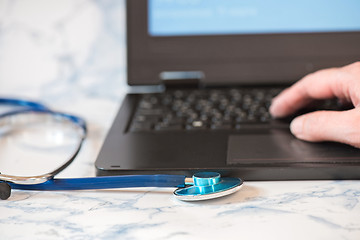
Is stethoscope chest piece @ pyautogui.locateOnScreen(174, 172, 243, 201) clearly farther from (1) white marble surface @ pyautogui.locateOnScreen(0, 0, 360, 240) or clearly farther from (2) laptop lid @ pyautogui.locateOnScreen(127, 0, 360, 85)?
(2) laptop lid @ pyautogui.locateOnScreen(127, 0, 360, 85)

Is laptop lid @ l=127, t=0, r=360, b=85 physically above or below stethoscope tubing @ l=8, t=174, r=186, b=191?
above

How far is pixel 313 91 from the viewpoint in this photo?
2.07 ft

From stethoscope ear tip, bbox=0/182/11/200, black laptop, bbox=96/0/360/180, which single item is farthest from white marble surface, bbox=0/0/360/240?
black laptop, bbox=96/0/360/180

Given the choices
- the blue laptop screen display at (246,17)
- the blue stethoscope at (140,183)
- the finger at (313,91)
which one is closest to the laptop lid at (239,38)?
the blue laptop screen display at (246,17)

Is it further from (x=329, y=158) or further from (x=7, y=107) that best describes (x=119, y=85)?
(x=329, y=158)

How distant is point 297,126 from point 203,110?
15cm

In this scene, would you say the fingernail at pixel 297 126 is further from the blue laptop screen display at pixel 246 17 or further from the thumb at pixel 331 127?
the blue laptop screen display at pixel 246 17

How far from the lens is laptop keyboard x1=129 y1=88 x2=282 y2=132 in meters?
0.64

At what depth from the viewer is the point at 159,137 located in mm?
603

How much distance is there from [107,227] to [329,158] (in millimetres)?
229

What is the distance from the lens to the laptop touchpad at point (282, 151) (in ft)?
1.71

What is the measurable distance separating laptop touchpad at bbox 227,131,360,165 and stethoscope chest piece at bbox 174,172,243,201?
0.04 meters

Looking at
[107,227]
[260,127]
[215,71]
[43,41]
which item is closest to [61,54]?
[43,41]

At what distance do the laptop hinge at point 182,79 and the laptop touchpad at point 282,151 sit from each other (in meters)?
0.20
